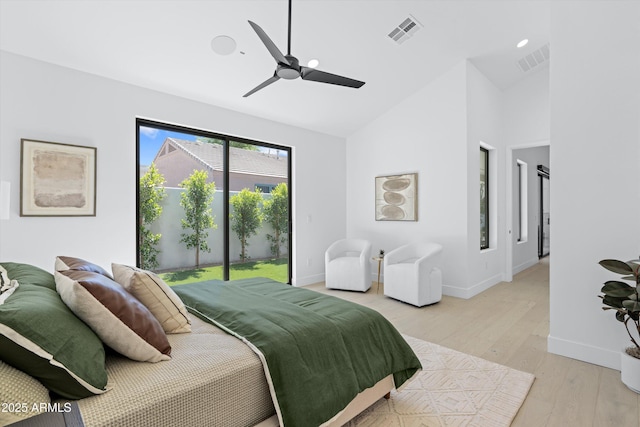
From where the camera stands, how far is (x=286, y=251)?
531cm

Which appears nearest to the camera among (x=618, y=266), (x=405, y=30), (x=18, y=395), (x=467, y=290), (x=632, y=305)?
(x=18, y=395)

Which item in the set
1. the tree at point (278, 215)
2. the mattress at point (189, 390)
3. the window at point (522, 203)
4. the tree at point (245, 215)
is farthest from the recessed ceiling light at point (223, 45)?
the window at point (522, 203)

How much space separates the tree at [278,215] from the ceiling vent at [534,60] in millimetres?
4109

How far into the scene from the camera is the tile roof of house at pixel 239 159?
13.9 ft

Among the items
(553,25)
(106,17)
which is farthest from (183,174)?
(553,25)

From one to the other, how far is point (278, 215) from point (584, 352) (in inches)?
157

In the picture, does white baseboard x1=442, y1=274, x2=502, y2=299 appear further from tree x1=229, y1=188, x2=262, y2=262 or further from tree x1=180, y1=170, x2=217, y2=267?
tree x1=180, y1=170, x2=217, y2=267

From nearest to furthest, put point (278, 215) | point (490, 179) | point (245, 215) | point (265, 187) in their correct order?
point (245, 215) → point (265, 187) → point (278, 215) → point (490, 179)

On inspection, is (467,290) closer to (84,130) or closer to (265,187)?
(265,187)

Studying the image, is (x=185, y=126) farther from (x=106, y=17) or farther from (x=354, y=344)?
(x=354, y=344)

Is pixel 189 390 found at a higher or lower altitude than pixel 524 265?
higher

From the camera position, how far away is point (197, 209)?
426cm

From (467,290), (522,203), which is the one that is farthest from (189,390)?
(522,203)

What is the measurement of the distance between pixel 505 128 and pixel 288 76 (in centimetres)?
466
